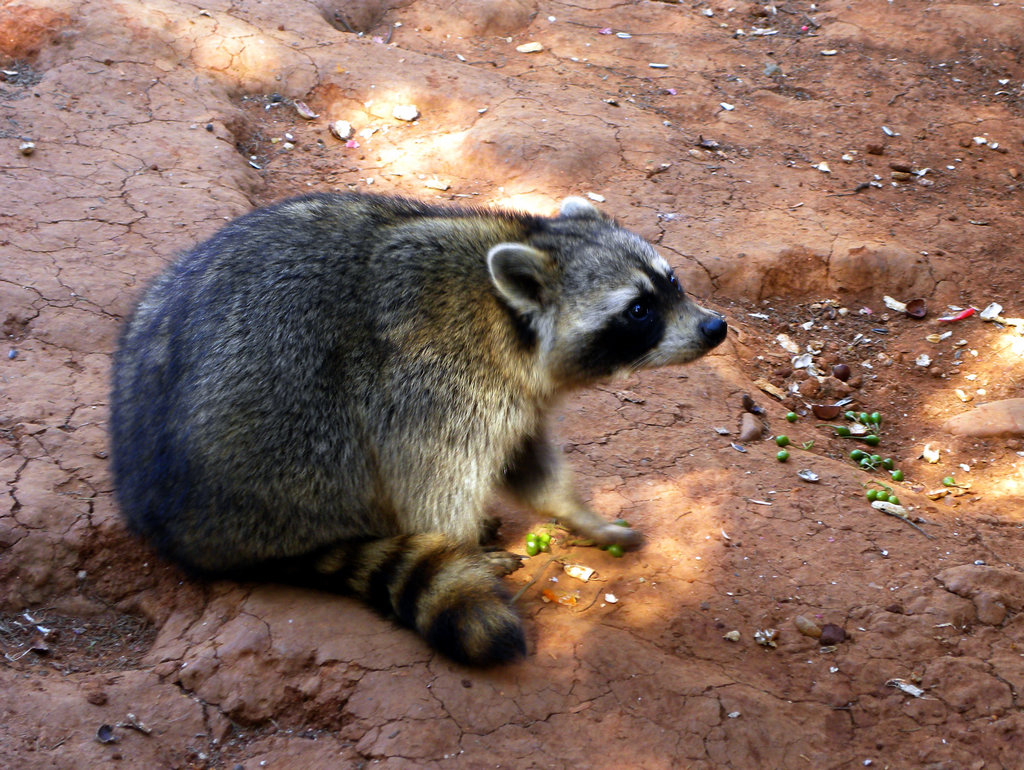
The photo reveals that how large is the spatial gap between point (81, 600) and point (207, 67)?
511 cm

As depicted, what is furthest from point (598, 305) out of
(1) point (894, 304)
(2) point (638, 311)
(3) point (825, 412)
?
(1) point (894, 304)

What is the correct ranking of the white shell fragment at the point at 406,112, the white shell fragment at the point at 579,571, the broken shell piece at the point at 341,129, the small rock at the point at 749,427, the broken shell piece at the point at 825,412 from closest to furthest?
the white shell fragment at the point at 579,571
the small rock at the point at 749,427
the broken shell piece at the point at 825,412
the broken shell piece at the point at 341,129
the white shell fragment at the point at 406,112

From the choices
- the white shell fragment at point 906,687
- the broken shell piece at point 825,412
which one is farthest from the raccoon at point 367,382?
the broken shell piece at point 825,412

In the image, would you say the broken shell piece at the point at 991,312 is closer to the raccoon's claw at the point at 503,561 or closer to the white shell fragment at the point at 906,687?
the white shell fragment at the point at 906,687

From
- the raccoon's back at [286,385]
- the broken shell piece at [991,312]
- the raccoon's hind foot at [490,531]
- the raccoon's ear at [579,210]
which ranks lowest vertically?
the raccoon's hind foot at [490,531]

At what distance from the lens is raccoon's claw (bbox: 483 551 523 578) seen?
3.71 m

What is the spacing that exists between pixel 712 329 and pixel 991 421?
6.72 feet

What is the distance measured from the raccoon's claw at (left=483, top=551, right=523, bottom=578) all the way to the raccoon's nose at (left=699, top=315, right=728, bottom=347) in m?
1.21

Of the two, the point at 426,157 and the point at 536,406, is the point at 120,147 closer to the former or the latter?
the point at 426,157

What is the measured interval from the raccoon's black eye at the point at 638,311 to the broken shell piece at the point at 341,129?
4253mm

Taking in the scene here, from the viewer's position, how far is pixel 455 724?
2986 mm

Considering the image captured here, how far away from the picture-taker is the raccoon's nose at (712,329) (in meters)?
3.86

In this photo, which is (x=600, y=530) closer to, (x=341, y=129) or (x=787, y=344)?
(x=787, y=344)

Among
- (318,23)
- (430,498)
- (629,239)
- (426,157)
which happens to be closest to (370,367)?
(430,498)
